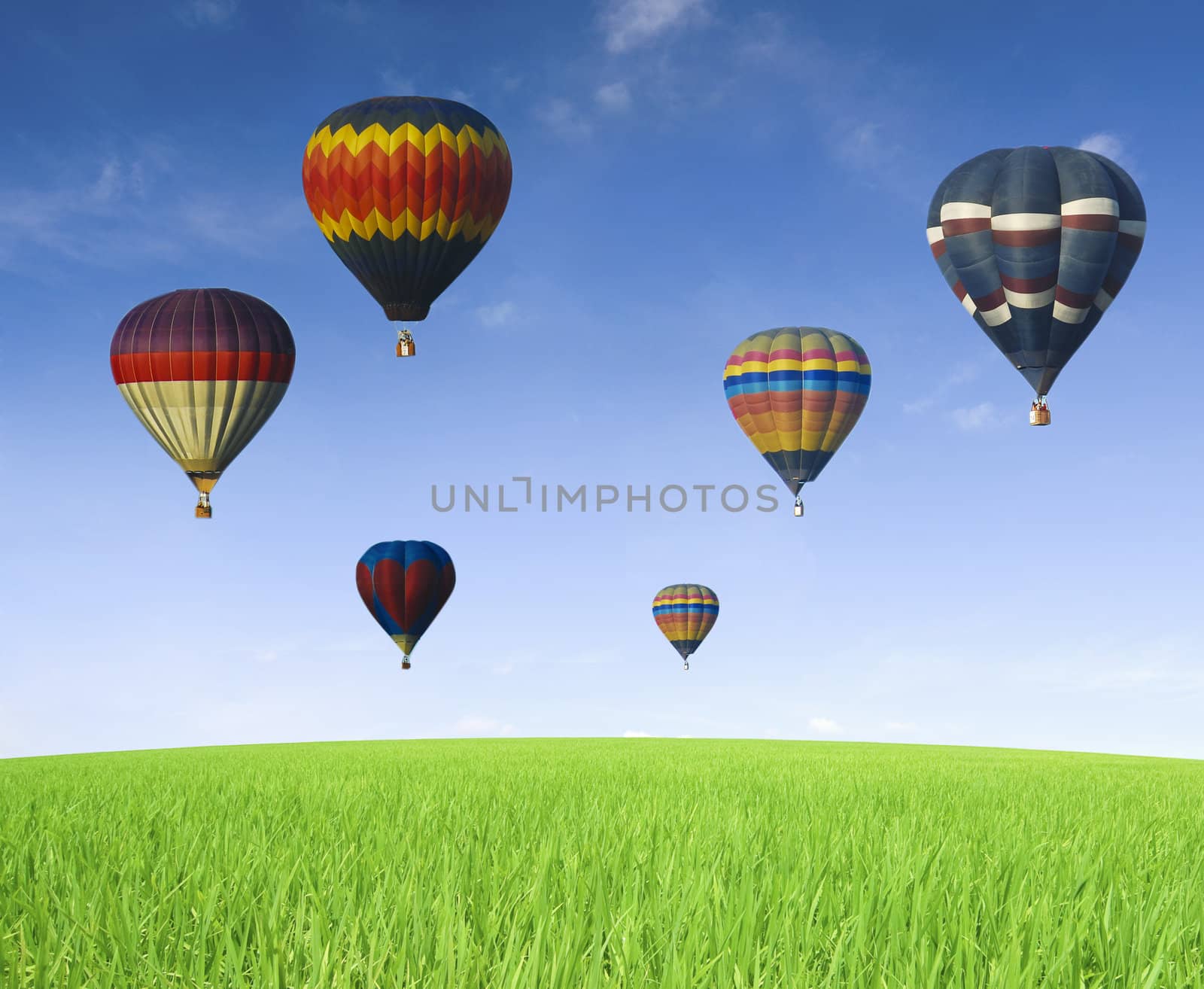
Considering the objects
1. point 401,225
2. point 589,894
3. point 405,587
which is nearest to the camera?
point 589,894

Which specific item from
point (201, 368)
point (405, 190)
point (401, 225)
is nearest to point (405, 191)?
point (405, 190)

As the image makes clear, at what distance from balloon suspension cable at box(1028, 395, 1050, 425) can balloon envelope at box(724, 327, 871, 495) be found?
7.36 meters

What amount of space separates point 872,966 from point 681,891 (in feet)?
3.73

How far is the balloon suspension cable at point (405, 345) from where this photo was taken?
18594 millimetres

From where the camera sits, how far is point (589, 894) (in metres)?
4.19

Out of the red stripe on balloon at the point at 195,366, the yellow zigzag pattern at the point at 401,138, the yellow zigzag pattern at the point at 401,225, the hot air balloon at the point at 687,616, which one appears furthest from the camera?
the hot air balloon at the point at 687,616

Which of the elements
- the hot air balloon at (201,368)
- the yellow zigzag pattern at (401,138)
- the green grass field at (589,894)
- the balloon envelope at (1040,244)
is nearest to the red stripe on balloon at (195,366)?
the hot air balloon at (201,368)

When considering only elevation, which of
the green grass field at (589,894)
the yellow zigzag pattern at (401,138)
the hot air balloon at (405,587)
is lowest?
the green grass field at (589,894)

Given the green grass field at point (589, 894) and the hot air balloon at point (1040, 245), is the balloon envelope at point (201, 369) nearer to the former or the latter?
the green grass field at point (589, 894)

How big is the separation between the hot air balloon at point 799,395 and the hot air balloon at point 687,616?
13.9 meters

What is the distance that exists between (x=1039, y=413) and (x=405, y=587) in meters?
17.0

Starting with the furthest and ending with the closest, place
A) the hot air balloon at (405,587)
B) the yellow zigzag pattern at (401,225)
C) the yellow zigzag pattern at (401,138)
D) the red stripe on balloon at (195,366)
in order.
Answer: the hot air balloon at (405,587), the red stripe on balloon at (195,366), the yellow zigzag pattern at (401,225), the yellow zigzag pattern at (401,138)

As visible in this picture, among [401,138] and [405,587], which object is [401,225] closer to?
[401,138]

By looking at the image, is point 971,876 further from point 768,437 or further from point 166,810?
point 768,437
